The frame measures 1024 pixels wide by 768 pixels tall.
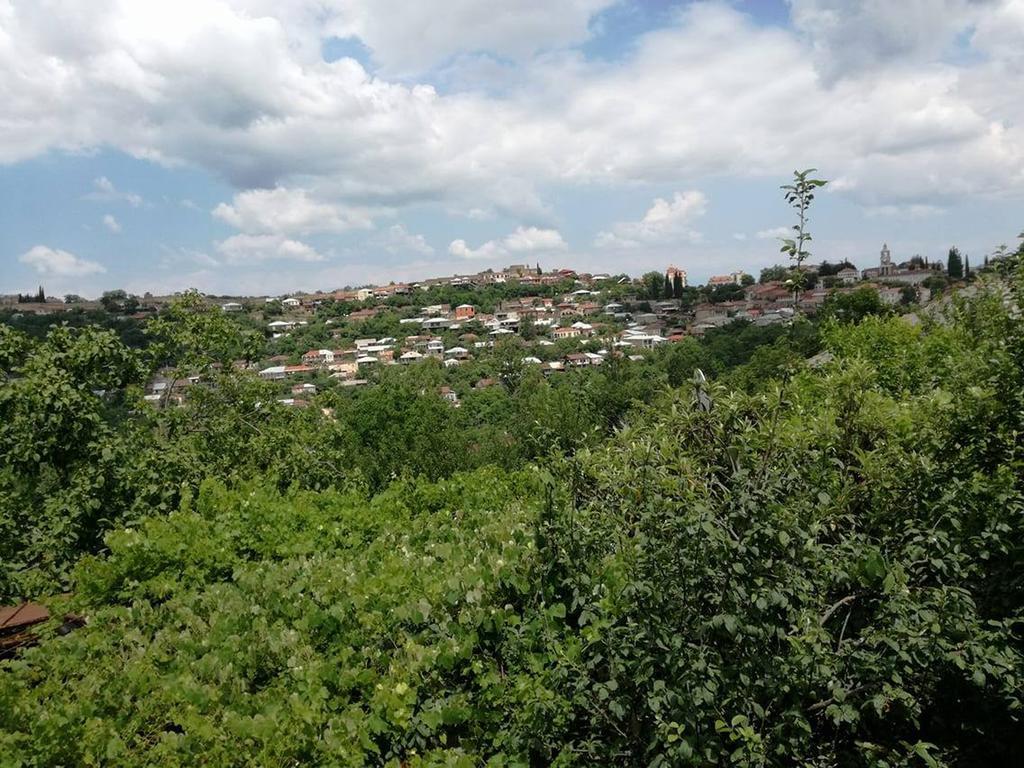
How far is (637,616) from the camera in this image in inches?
111

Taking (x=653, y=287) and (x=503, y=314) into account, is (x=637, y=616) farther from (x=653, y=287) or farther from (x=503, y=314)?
(x=653, y=287)

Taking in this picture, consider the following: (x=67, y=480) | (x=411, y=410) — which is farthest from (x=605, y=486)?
(x=411, y=410)

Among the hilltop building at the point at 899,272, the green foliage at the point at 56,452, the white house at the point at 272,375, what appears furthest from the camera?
the hilltop building at the point at 899,272

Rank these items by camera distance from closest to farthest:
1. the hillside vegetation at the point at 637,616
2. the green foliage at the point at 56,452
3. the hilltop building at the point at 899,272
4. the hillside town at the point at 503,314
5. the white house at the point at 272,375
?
1. the hillside vegetation at the point at 637,616
2. the green foliage at the point at 56,452
3. the white house at the point at 272,375
4. the hillside town at the point at 503,314
5. the hilltop building at the point at 899,272

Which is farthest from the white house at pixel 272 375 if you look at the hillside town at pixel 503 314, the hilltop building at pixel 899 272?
the hilltop building at pixel 899 272

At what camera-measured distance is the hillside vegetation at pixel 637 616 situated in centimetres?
266

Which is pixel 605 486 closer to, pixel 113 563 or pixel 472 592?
pixel 472 592

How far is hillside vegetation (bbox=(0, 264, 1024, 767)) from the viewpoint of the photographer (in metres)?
2.66

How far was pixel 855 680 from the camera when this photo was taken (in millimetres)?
2877

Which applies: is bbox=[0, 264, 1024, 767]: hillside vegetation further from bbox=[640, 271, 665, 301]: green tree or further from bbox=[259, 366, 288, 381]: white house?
bbox=[640, 271, 665, 301]: green tree

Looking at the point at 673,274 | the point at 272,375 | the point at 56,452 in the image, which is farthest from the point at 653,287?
the point at 56,452

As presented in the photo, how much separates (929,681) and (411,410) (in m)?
21.1

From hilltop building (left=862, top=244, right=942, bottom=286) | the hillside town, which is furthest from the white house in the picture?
hilltop building (left=862, top=244, right=942, bottom=286)

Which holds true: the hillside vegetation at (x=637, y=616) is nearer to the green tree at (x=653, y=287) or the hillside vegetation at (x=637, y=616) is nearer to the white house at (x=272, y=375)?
the white house at (x=272, y=375)
